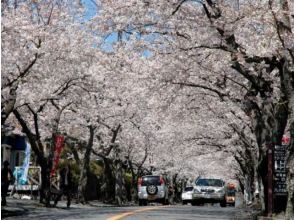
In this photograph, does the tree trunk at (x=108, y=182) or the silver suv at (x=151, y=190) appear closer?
the silver suv at (x=151, y=190)

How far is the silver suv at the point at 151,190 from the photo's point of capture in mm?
34688

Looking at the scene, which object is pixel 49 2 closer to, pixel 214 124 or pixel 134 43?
pixel 134 43

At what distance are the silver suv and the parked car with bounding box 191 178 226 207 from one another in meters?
2.04

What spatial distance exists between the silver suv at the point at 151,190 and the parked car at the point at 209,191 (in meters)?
2.04

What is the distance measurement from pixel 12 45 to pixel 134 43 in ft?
12.7

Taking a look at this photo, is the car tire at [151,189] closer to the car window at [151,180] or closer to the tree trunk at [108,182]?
the car window at [151,180]

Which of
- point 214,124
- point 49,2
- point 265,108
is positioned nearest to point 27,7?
point 49,2

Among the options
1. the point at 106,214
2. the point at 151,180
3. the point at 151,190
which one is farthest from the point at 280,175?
the point at 151,180

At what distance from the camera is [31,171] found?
3180 centimetres

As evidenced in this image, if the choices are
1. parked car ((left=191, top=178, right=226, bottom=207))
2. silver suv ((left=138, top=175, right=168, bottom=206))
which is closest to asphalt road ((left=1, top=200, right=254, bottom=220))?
parked car ((left=191, top=178, right=226, bottom=207))

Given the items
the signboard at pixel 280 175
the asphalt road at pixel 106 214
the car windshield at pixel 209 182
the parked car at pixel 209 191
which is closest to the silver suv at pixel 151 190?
the parked car at pixel 209 191

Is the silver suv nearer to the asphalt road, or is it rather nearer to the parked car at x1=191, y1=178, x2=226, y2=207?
the parked car at x1=191, y1=178, x2=226, y2=207

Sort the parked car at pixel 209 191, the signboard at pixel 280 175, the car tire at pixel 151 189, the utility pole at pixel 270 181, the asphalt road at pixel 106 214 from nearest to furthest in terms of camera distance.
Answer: the asphalt road at pixel 106 214, the utility pole at pixel 270 181, the signboard at pixel 280 175, the parked car at pixel 209 191, the car tire at pixel 151 189

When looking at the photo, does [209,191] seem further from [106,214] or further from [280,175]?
[106,214]
